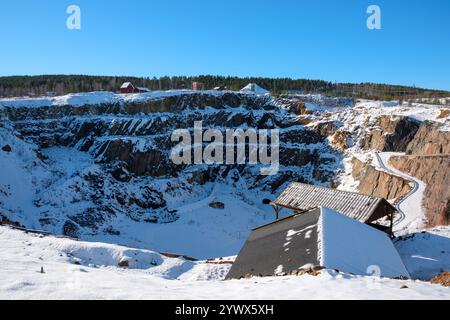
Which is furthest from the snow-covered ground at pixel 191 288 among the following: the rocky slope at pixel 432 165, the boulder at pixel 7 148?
the boulder at pixel 7 148

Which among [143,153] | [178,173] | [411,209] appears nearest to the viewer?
[411,209]

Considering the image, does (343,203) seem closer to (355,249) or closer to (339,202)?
(339,202)

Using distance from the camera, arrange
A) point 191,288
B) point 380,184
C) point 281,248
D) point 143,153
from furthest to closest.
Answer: point 143,153 → point 380,184 → point 281,248 → point 191,288

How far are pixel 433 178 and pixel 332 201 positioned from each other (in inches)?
505

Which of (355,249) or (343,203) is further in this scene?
(343,203)

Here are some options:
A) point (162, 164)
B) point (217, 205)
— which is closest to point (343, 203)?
point (217, 205)

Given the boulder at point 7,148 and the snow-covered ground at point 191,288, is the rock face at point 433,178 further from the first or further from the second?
the boulder at point 7,148

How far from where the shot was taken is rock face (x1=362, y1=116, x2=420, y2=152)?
46.3 m

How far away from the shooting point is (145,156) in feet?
163

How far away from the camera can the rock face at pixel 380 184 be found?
33.3 m

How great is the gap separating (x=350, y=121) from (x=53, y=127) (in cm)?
4140

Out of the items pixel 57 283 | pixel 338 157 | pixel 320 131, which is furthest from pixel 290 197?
→ pixel 320 131

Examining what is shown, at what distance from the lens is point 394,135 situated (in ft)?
153

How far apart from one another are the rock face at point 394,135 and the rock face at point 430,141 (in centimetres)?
238
